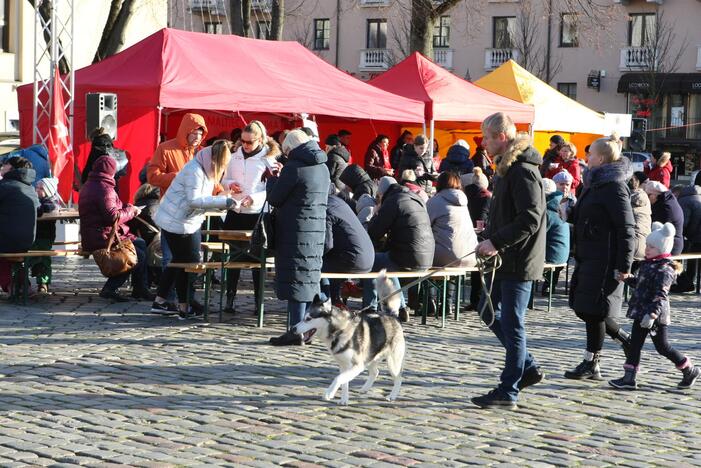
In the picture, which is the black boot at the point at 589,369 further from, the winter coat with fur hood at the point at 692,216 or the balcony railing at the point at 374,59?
the balcony railing at the point at 374,59

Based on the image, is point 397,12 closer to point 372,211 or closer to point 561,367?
point 372,211

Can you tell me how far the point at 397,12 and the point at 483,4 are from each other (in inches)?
163

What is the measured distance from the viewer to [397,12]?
176 feet

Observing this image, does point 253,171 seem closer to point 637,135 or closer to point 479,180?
point 479,180

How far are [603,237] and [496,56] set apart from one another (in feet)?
148

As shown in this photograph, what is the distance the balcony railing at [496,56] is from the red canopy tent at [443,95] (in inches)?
1199

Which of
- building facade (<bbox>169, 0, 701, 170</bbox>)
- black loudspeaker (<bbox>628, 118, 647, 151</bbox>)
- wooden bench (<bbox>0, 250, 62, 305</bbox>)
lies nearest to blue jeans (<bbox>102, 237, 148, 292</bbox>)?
wooden bench (<bbox>0, 250, 62, 305</bbox>)

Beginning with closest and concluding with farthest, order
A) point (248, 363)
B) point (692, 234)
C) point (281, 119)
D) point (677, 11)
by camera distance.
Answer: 1. point (248, 363)
2. point (692, 234)
3. point (281, 119)
4. point (677, 11)

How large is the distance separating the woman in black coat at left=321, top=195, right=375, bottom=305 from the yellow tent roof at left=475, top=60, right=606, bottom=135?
1308cm

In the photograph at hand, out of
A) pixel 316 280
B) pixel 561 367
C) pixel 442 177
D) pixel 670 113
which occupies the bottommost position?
pixel 561 367

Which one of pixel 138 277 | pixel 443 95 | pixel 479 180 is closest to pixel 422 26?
pixel 443 95

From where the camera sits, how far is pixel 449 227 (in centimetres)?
1160

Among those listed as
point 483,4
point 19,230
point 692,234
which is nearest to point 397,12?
point 483,4

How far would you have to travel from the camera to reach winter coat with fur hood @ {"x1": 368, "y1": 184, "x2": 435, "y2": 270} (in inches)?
433
